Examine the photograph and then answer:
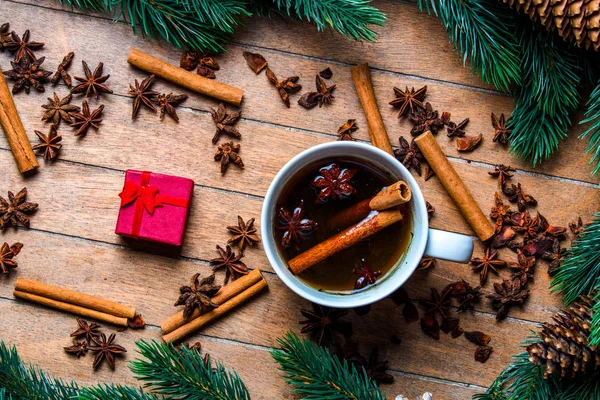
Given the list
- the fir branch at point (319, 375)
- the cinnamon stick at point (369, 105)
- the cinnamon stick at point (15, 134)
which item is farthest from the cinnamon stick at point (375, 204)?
the cinnamon stick at point (15, 134)

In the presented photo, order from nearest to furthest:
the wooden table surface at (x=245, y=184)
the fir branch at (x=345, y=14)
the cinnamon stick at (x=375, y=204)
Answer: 1. the cinnamon stick at (x=375, y=204)
2. the fir branch at (x=345, y=14)
3. the wooden table surface at (x=245, y=184)

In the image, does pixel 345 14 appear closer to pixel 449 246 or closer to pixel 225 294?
pixel 449 246

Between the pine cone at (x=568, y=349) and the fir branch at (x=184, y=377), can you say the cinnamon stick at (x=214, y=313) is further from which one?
the pine cone at (x=568, y=349)

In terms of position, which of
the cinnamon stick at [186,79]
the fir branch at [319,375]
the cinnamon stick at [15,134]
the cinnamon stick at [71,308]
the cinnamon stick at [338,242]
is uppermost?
the cinnamon stick at [186,79]

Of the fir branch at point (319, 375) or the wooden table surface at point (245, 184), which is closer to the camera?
the fir branch at point (319, 375)

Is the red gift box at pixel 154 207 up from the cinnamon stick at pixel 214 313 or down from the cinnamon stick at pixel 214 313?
up

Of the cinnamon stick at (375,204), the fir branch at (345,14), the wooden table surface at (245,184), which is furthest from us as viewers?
the wooden table surface at (245,184)

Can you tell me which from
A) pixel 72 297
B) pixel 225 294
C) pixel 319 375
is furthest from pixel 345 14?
pixel 72 297
